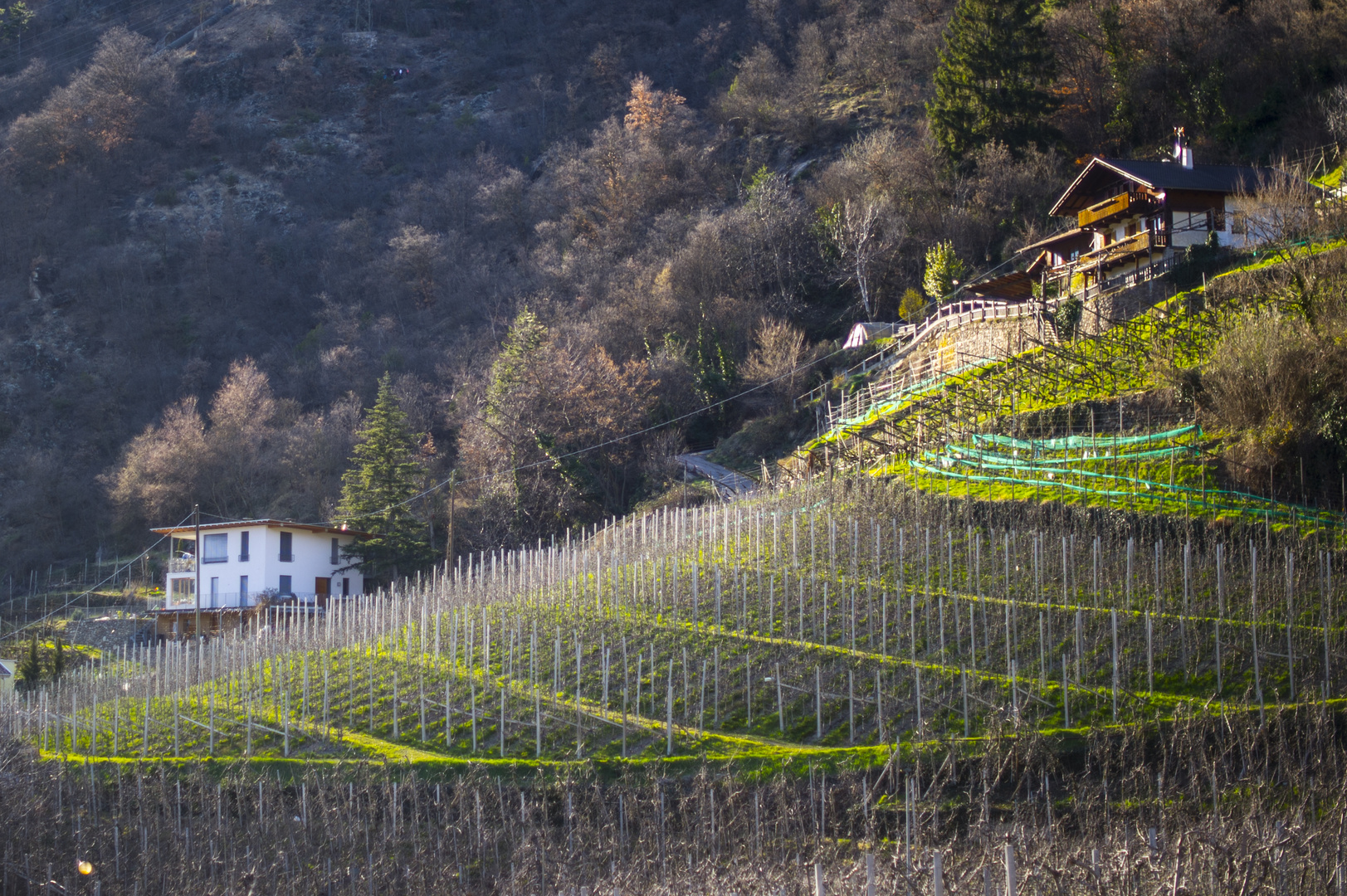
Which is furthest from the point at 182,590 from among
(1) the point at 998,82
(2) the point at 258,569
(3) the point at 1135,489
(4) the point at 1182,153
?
(1) the point at 998,82

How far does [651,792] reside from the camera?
12.6m

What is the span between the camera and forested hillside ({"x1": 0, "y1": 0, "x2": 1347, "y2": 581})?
41.1m

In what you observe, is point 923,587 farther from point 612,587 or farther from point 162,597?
point 162,597

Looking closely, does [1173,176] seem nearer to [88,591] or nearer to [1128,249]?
[1128,249]

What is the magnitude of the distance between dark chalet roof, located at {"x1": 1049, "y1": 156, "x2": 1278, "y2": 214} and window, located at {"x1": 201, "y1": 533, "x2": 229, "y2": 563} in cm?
3121

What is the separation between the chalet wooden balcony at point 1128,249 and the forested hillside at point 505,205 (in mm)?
6838

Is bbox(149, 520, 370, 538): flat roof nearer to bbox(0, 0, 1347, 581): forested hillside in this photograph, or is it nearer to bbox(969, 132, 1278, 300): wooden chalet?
bbox(0, 0, 1347, 581): forested hillside

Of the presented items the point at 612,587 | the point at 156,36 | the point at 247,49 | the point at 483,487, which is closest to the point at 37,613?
the point at 483,487

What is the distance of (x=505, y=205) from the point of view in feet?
224

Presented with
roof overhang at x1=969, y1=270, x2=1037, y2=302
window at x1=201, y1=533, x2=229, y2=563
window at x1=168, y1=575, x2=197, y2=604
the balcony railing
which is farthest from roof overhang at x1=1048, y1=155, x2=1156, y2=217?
window at x1=168, y1=575, x2=197, y2=604

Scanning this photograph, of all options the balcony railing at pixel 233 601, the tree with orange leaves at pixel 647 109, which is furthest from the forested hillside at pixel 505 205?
the balcony railing at pixel 233 601

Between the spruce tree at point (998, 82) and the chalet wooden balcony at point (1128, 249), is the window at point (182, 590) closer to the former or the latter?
the chalet wooden balcony at point (1128, 249)

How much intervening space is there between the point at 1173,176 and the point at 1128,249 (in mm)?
2490

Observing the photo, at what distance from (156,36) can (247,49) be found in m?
11.4
